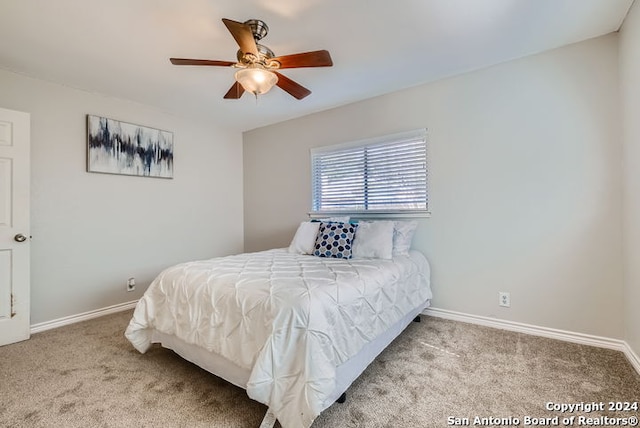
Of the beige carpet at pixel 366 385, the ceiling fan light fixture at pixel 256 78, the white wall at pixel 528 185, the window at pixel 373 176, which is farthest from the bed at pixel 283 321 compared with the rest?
the ceiling fan light fixture at pixel 256 78

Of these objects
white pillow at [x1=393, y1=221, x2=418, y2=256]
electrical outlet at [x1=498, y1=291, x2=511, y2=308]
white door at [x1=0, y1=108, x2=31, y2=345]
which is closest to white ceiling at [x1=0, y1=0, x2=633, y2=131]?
white door at [x1=0, y1=108, x2=31, y2=345]

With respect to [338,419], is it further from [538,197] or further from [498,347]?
[538,197]

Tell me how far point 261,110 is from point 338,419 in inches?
131

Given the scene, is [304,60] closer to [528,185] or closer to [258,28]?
[258,28]

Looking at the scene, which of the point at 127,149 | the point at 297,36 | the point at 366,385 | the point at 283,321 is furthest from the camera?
the point at 127,149

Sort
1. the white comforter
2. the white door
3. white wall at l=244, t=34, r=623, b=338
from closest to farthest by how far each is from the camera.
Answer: the white comforter → white wall at l=244, t=34, r=623, b=338 → the white door

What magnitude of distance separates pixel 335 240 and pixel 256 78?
1.53 metres

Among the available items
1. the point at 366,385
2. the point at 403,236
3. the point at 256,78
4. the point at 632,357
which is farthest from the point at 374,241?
the point at 632,357

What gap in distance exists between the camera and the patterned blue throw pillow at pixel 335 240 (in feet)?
8.79

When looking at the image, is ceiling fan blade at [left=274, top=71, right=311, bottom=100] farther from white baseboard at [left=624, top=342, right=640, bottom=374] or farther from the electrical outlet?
white baseboard at [left=624, top=342, right=640, bottom=374]

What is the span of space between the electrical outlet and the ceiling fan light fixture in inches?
102

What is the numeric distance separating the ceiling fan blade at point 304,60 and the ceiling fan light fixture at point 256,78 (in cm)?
11

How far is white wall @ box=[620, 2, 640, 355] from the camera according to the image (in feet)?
6.02

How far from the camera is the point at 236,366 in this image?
1586 mm
